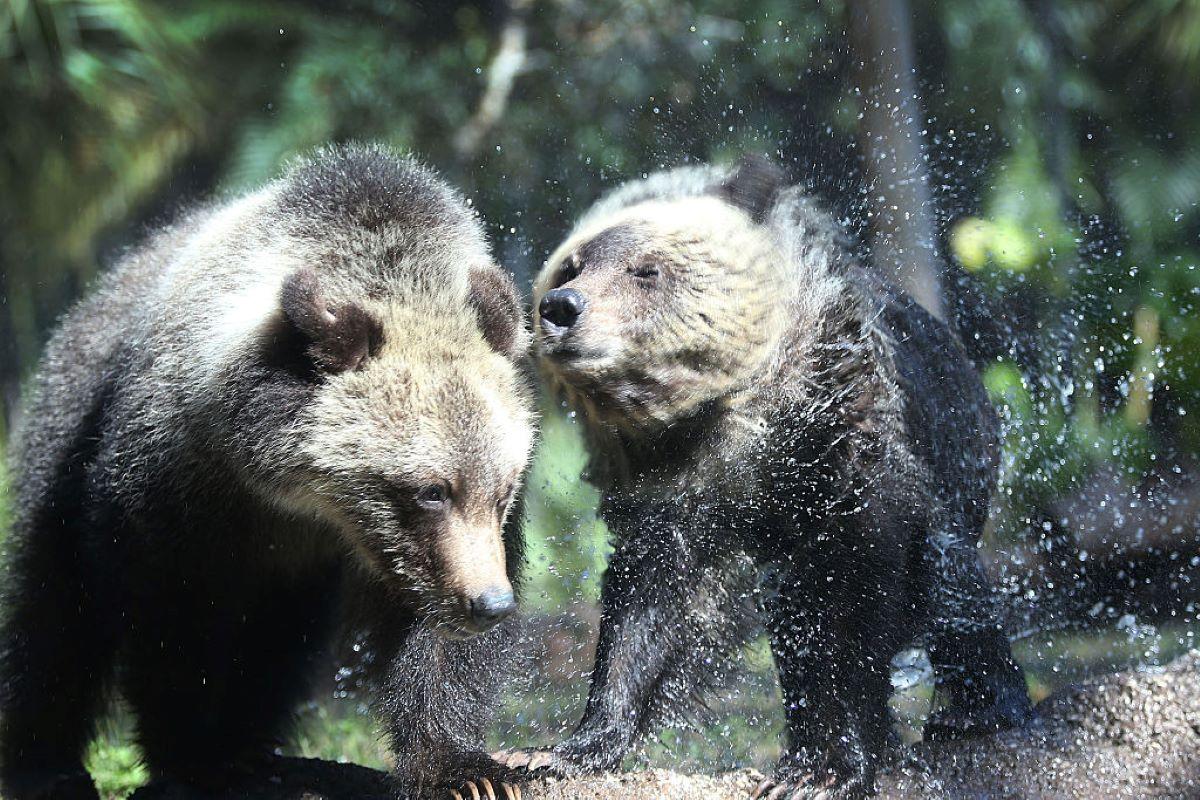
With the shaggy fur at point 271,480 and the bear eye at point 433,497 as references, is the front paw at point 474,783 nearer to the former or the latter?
the shaggy fur at point 271,480

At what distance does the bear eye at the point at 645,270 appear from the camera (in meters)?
3.60

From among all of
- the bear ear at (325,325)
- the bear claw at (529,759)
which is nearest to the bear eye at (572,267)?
the bear ear at (325,325)

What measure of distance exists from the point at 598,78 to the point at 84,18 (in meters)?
3.66

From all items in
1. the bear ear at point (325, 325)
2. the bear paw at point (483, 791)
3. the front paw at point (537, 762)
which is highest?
the bear ear at point (325, 325)

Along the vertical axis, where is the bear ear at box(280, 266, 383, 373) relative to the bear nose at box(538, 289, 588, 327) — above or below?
above

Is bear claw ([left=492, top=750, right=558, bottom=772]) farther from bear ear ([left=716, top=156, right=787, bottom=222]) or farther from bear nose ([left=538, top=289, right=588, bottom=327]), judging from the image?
bear ear ([left=716, top=156, right=787, bottom=222])

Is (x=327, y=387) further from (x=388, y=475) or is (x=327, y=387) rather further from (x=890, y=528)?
(x=890, y=528)

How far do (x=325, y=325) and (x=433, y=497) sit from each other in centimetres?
52

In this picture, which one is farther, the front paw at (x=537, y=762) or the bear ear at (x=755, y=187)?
the bear ear at (x=755, y=187)

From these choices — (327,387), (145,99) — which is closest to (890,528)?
(327,387)

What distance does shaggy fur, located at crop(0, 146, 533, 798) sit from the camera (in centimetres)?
282

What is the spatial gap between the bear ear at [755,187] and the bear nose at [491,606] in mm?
1790

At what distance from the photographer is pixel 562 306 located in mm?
3367

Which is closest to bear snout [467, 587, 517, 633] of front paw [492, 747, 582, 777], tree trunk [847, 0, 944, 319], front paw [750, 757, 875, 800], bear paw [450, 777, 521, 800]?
bear paw [450, 777, 521, 800]
